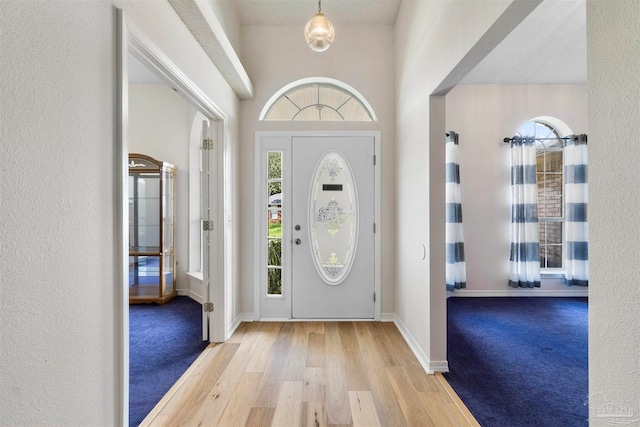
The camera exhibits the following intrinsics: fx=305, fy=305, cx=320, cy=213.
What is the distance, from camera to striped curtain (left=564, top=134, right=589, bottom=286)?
4133mm

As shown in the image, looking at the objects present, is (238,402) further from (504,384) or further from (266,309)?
(504,384)

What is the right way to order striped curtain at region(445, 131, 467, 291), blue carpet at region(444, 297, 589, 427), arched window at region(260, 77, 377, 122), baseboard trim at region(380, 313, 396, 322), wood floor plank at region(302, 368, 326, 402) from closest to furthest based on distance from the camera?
blue carpet at region(444, 297, 589, 427)
wood floor plank at region(302, 368, 326, 402)
baseboard trim at region(380, 313, 396, 322)
arched window at region(260, 77, 377, 122)
striped curtain at region(445, 131, 467, 291)

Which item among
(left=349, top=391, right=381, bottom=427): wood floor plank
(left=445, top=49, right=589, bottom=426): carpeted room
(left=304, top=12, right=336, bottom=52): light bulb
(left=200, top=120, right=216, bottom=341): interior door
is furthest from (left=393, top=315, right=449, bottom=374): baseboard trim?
(left=304, top=12, right=336, bottom=52): light bulb

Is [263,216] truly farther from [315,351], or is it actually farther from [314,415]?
[314,415]

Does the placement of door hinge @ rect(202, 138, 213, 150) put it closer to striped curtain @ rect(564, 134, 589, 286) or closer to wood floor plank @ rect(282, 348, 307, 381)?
wood floor plank @ rect(282, 348, 307, 381)

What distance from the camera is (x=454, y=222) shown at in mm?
4043

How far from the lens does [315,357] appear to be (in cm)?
254

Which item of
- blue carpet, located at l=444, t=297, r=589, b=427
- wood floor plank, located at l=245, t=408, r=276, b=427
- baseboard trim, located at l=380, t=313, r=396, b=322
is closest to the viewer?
wood floor plank, located at l=245, t=408, r=276, b=427

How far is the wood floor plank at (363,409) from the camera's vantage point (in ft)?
5.76

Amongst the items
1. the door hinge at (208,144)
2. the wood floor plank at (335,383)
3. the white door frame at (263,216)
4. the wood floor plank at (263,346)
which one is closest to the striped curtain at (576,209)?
the white door frame at (263,216)

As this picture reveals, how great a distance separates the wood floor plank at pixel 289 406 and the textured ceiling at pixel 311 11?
11.2 feet

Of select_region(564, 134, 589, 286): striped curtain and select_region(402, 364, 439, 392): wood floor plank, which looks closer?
select_region(402, 364, 439, 392): wood floor plank

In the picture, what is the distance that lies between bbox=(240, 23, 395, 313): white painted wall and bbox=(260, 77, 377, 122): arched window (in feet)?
0.41

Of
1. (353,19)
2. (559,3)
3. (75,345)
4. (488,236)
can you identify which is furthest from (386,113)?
(75,345)
